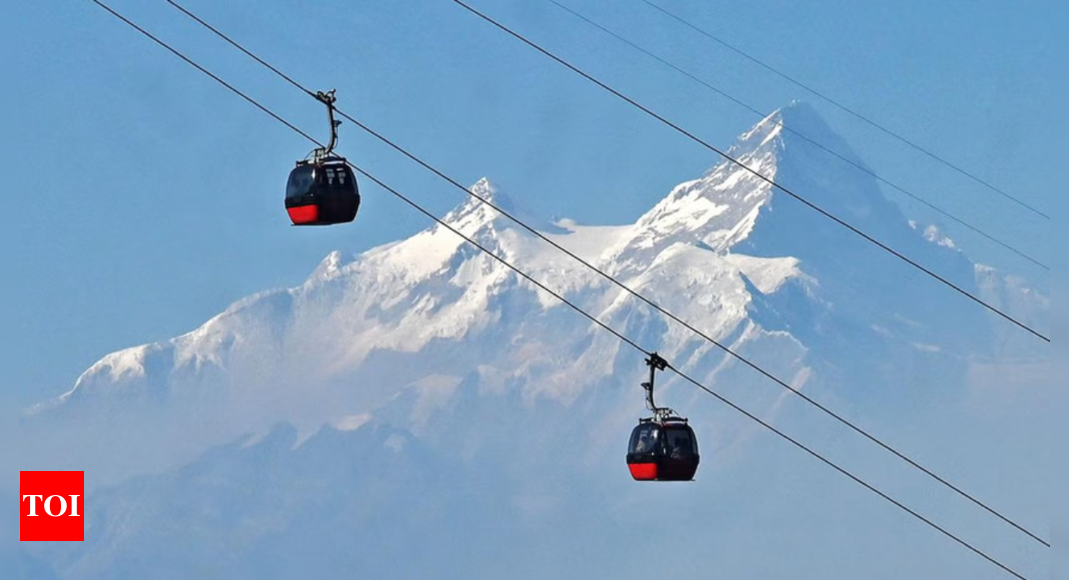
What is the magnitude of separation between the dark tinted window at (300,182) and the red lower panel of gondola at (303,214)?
0.93 ft

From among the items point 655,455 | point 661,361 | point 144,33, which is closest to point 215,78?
point 144,33

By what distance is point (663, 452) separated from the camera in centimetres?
6016

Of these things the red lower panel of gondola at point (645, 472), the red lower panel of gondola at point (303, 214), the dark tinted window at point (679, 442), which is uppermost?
the red lower panel of gondola at point (303, 214)

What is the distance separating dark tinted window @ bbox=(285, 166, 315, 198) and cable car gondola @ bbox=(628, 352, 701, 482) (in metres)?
10.1

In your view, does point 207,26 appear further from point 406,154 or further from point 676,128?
point 676,128

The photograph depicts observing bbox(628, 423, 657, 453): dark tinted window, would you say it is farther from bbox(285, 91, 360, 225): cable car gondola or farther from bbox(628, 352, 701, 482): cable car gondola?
bbox(285, 91, 360, 225): cable car gondola

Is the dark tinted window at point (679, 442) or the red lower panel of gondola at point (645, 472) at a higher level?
the dark tinted window at point (679, 442)

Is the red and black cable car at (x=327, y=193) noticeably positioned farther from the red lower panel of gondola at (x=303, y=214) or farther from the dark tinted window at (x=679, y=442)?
the dark tinted window at (x=679, y=442)

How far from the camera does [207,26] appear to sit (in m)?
44.8

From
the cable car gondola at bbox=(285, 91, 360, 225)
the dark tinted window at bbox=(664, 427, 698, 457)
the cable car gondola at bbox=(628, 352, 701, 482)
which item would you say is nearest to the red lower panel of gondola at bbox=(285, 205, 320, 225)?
the cable car gondola at bbox=(285, 91, 360, 225)

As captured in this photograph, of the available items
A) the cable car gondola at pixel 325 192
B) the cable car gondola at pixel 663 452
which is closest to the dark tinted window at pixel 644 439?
the cable car gondola at pixel 663 452

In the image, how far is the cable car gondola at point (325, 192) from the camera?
53.7 metres

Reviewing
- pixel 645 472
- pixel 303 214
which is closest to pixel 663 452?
pixel 645 472

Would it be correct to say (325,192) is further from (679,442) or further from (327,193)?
(679,442)
